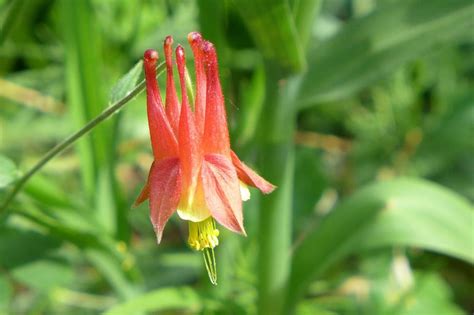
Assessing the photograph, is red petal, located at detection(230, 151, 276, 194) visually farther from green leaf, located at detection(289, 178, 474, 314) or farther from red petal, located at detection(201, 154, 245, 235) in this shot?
green leaf, located at detection(289, 178, 474, 314)

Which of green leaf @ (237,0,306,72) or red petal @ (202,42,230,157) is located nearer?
red petal @ (202,42,230,157)

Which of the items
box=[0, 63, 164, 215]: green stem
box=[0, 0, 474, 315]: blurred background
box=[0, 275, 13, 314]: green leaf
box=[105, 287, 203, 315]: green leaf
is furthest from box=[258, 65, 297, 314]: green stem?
box=[0, 275, 13, 314]: green leaf

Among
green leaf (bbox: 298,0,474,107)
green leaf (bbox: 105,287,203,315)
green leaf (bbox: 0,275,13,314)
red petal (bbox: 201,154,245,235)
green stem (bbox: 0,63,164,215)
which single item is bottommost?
red petal (bbox: 201,154,245,235)

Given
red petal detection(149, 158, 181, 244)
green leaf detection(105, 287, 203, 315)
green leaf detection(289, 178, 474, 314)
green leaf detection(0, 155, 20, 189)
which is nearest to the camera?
red petal detection(149, 158, 181, 244)

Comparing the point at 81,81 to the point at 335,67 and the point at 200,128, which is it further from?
the point at 200,128

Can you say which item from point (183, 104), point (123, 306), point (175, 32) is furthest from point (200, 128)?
point (175, 32)

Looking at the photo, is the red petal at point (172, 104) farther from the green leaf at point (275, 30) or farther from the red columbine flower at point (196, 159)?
the green leaf at point (275, 30)

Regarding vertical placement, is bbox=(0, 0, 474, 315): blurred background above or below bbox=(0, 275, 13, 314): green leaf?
above

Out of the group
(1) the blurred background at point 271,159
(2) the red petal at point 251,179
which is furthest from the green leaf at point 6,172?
(2) the red petal at point 251,179
